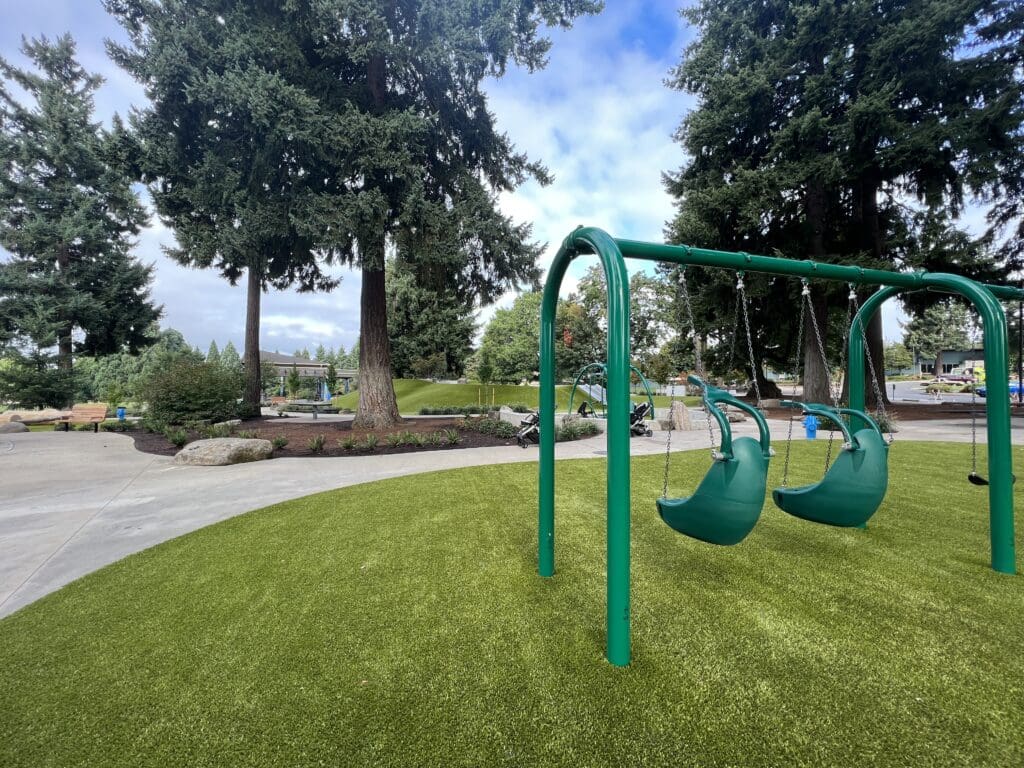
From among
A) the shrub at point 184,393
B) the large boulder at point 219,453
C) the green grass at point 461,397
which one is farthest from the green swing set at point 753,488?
the green grass at point 461,397

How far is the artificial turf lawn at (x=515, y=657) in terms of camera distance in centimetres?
182

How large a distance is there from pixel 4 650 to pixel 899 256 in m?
23.5

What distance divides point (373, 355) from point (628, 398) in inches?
494

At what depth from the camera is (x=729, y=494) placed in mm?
2459

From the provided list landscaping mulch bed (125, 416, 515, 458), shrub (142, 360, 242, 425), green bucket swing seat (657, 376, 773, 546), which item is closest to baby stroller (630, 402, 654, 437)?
landscaping mulch bed (125, 416, 515, 458)

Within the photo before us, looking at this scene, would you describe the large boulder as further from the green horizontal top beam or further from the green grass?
the green grass

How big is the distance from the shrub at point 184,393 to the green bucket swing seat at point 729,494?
15.8 m

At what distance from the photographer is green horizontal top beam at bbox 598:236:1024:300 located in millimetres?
2934

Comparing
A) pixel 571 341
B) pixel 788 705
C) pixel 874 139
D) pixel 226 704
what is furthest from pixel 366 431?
pixel 571 341

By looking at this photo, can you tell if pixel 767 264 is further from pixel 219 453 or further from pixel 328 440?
pixel 328 440

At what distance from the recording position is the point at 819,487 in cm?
301

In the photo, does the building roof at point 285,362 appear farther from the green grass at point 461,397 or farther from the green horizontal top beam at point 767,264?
the green horizontal top beam at point 767,264

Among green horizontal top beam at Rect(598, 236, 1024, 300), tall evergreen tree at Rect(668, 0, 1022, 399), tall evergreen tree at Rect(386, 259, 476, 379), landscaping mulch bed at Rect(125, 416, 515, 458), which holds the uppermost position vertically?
tall evergreen tree at Rect(668, 0, 1022, 399)

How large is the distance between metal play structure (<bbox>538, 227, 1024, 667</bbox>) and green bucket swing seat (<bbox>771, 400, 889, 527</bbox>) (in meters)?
0.03
